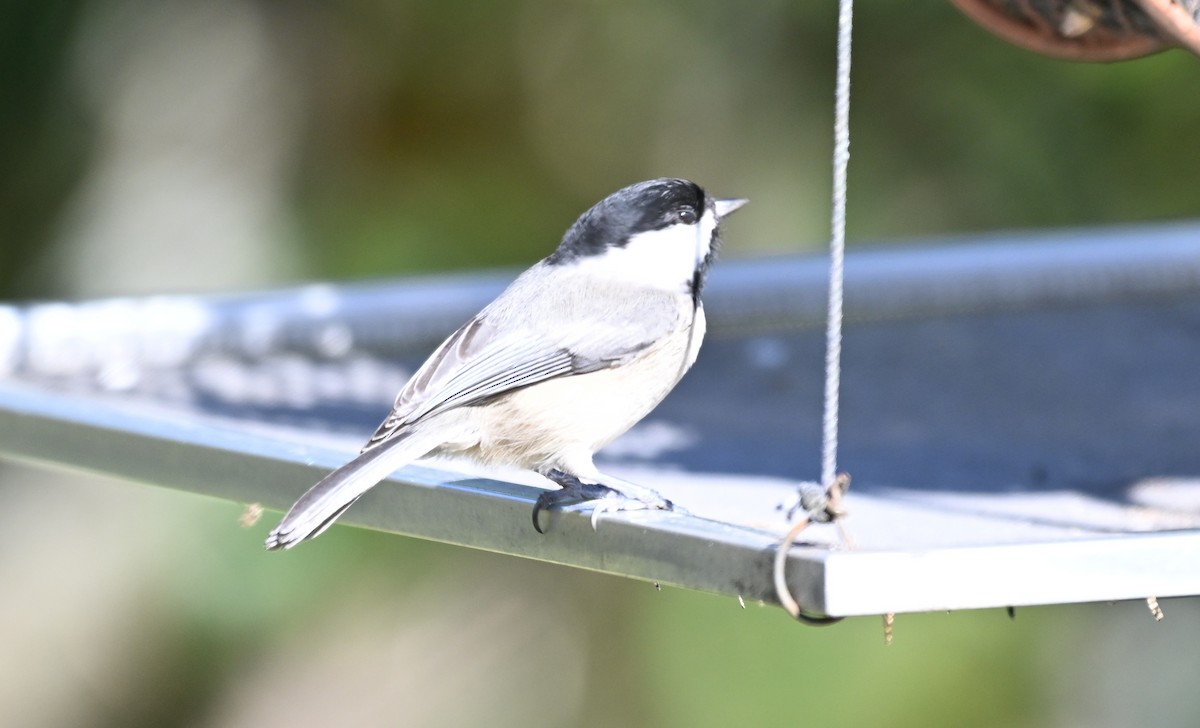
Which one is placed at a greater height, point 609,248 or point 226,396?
point 609,248

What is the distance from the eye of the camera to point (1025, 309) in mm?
2842

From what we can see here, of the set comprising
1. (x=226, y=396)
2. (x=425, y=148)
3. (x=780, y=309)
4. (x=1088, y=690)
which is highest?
(x=425, y=148)

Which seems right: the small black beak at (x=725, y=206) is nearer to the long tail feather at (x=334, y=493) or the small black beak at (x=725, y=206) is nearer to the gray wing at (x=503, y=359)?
the gray wing at (x=503, y=359)

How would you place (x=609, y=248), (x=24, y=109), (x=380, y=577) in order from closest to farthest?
(x=609, y=248) → (x=380, y=577) → (x=24, y=109)

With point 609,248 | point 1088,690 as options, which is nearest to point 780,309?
point 609,248

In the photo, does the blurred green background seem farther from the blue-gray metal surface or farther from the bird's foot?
the bird's foot

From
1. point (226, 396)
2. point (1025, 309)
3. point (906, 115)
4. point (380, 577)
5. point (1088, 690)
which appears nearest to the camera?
point (226, 396)

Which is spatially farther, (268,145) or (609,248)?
(268,145)

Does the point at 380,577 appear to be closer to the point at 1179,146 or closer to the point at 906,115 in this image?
the point at 906,115

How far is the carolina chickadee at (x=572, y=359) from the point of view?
1.76m

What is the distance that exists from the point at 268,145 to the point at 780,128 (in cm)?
154

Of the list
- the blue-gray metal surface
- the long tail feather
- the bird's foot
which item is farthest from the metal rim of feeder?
the long tail feather

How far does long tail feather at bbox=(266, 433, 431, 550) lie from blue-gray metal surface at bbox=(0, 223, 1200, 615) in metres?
0.04

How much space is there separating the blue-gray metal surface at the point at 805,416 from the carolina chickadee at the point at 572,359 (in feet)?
0.24
